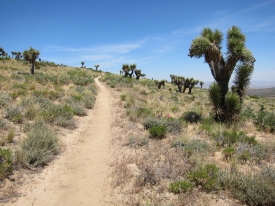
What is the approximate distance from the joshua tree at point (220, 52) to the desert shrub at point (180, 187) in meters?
7.52

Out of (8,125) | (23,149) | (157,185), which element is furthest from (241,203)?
(8,125)

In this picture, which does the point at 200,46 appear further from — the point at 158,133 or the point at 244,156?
the point at 244,156

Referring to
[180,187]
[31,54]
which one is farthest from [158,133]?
[31,54]

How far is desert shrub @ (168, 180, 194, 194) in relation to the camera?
14.3ft

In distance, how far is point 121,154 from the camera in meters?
6.49

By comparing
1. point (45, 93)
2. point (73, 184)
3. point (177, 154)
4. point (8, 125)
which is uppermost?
point (45, 93)

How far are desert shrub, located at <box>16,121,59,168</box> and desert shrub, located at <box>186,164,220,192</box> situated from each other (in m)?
4.16

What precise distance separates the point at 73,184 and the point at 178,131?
5271 mm

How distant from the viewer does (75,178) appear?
16.8ft

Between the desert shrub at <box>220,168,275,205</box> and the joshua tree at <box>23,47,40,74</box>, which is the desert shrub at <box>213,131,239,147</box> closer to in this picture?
the desert shrub at <box>220,168,275,205</box>

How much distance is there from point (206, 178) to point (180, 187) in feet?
2.31

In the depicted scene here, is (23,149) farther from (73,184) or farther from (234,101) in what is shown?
(234,101)

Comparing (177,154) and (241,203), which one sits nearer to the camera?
(241,203)

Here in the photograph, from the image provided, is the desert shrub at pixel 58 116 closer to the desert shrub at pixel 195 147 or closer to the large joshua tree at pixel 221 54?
the desert shrub at pixel 195 147
